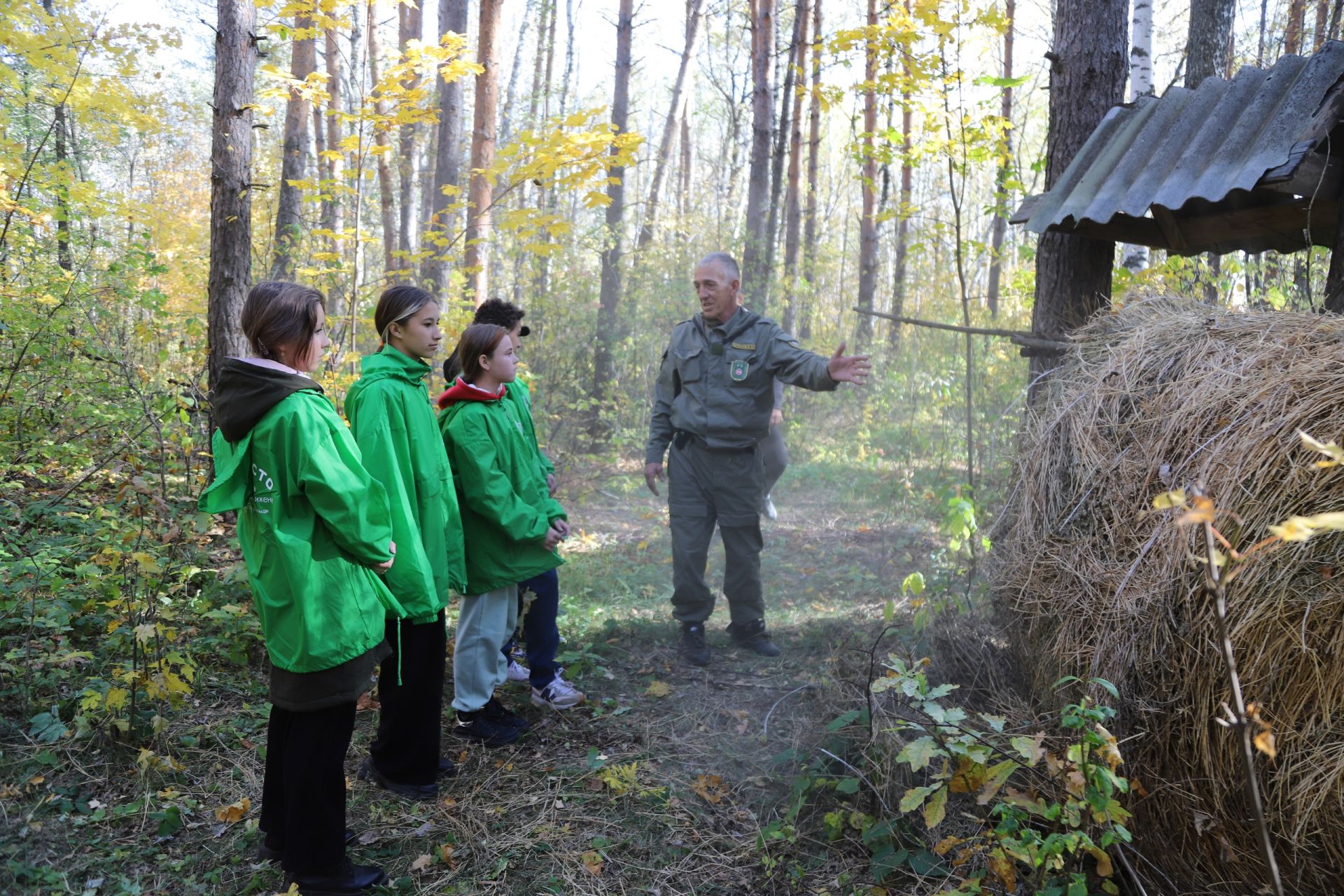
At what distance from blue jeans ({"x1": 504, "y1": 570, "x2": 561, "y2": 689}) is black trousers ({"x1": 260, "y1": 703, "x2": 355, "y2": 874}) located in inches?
57.5

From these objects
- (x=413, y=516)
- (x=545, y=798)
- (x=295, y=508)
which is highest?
(x=295, y=508)

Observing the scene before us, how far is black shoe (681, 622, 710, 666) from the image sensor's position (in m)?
5.10

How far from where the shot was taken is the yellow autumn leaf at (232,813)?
10.6 ft

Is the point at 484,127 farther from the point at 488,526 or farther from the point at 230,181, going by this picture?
the point at 488,526

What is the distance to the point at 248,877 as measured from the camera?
289 centimetres

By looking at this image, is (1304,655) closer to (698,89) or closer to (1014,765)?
(1014,765)

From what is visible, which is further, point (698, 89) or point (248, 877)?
point (698, 89)

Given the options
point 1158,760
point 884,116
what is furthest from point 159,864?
point 884,116

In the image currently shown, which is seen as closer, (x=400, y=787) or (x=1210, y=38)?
(x=400, y=787)

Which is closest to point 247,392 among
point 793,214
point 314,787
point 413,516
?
point 413,516

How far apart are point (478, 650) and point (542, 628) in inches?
15.9

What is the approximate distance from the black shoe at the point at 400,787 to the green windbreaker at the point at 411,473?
0.74 meters

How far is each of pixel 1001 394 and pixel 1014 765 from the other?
7529 mm

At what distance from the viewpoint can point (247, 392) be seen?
8.54 feet
